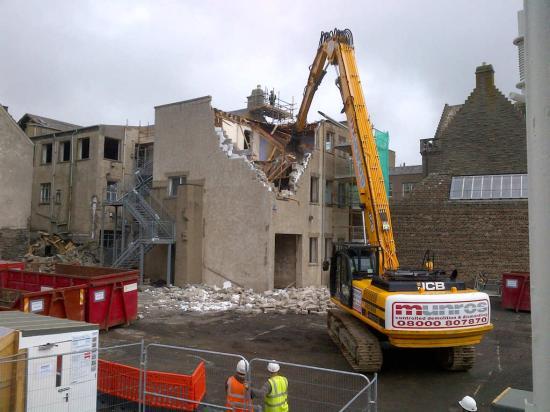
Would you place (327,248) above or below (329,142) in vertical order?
below

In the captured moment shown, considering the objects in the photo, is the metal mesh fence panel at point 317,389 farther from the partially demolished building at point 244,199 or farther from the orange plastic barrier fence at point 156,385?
the partially demolished building at point 244,199

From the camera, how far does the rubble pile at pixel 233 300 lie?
18.5m

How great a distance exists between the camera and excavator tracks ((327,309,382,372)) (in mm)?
9883

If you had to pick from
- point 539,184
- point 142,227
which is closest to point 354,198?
point 142,227

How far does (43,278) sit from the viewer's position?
1549 cm

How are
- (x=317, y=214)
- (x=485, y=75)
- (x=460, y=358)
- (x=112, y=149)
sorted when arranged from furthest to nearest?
(x=112, y=149) → (x=317, y=214) → (x=485, y=75) → (x=460, y=358)

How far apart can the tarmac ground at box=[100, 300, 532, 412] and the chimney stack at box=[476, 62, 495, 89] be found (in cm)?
1192

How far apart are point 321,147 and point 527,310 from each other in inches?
479

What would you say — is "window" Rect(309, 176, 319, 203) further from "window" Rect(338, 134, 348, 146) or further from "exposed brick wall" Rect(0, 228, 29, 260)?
"exposed brick wall" Rect(0, 228, 29, 260)

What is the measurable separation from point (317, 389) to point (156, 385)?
289cm

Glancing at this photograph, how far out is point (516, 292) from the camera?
744 inches

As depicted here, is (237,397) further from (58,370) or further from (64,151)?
(64,151)

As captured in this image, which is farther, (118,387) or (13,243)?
(13,243)

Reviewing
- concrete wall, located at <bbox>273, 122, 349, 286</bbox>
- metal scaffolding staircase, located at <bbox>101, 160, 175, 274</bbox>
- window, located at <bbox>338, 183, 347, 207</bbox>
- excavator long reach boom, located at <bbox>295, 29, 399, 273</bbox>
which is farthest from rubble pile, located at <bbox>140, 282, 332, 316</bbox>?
window, located at <bbox>338, 183, 347, 207</bbox>
